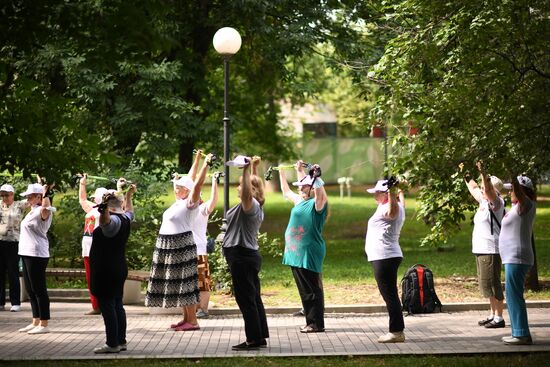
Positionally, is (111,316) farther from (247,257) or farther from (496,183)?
(496,183)

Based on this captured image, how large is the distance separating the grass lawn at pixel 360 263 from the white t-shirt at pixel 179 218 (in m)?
3.23

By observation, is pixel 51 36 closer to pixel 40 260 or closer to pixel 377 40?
pixel 40 260

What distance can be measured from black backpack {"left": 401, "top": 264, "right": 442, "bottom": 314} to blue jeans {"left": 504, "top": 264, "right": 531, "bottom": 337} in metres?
3.46

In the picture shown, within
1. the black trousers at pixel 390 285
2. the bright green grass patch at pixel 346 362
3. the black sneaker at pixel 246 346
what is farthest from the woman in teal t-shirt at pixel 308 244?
the bright green grass patch at pixel 346 362

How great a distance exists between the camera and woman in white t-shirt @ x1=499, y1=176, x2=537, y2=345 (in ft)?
35.1

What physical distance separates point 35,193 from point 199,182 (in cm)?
241

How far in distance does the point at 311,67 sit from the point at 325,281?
82.7 feet

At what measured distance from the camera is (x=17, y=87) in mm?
11266

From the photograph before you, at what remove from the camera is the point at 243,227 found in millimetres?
10852

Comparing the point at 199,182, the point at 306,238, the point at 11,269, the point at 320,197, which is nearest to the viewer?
the point at 199,182

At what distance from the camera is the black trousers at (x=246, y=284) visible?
1081 centimetres

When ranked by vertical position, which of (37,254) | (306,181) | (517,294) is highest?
(306,181)

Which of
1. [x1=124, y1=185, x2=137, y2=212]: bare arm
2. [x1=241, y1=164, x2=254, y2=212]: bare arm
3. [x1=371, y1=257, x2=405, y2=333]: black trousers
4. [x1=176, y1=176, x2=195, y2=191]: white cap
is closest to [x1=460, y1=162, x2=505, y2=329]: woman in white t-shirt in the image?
[x1=371, y1=257, x2=405, y2=333]: black trousers

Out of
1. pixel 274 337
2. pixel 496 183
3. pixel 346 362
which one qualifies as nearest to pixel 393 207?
pixel 496 183
